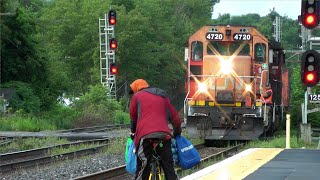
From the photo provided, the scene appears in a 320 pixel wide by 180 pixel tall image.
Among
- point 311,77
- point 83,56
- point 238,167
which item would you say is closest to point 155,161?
point 238,167

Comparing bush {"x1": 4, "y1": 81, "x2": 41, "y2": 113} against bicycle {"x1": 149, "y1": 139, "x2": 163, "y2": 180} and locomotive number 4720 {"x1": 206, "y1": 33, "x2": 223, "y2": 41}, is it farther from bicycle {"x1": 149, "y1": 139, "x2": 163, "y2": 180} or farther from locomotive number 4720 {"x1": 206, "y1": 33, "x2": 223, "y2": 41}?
bicycle {"x1": 149, "y1": 139, "x2": 163, "y2": 180}

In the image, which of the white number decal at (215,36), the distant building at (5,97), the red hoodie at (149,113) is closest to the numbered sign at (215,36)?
the white number decal at (215,36)

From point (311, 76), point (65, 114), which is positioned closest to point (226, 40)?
point (311, 76)

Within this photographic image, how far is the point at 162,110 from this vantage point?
8.76 m

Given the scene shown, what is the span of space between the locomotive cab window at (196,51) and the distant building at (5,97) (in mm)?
18608

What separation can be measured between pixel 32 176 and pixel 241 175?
534 centimetres

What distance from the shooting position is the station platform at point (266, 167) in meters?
11.3

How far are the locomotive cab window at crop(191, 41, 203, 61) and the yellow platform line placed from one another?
6.88 m

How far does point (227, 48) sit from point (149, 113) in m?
13.9

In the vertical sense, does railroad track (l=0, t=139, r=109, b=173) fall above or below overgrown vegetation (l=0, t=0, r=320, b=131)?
below

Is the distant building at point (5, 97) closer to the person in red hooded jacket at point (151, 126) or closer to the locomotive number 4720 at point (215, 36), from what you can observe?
the locomotive number 4720 at point (215, 36)

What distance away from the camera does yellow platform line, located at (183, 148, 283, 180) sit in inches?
444

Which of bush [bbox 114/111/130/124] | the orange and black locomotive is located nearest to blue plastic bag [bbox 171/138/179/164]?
the orange and black locomotive

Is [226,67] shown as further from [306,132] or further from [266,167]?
[266,167]
